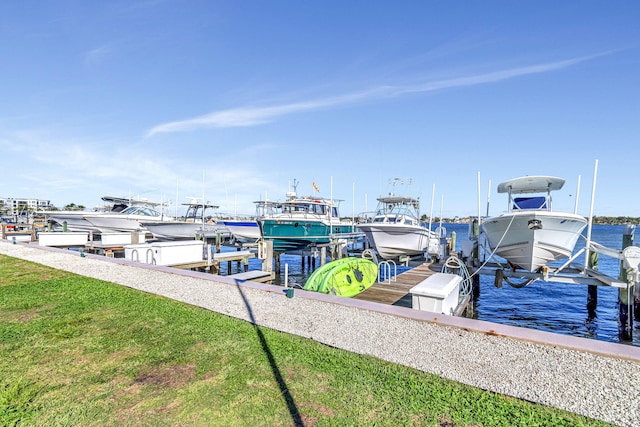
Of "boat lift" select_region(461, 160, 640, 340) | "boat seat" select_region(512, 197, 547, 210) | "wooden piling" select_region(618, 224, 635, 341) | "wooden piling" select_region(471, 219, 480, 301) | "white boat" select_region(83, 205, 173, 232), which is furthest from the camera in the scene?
"white boat" select_region(83, 205, 173, 232)

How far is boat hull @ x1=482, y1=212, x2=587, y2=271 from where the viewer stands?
36.4 feet

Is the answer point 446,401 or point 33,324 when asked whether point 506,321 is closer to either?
point 446,401

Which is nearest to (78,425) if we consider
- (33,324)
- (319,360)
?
(319,360)

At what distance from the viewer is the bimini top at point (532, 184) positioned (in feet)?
40.2

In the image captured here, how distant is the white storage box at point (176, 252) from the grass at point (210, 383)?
7497mm

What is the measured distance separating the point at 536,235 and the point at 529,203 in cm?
176

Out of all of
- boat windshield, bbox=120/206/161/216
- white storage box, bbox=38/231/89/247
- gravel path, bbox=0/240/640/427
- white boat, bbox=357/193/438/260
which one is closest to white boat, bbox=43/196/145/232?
boat windshield, bbox=120/206/161/216

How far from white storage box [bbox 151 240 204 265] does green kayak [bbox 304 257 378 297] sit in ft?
20.2

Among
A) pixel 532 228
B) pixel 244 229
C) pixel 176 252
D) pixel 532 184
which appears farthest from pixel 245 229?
pixel 532 228

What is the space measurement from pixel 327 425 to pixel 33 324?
5.43 m

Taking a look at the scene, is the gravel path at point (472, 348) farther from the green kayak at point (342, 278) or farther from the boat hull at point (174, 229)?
the boat hull at point (174, 229)

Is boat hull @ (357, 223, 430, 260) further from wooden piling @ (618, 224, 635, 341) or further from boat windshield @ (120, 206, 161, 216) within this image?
boat windshield @ (120, 206, 161, 216)

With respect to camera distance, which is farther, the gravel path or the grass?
the gravel path

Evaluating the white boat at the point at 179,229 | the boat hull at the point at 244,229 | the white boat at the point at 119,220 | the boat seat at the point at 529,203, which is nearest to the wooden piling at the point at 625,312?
the boat seat at the point at 529,203
